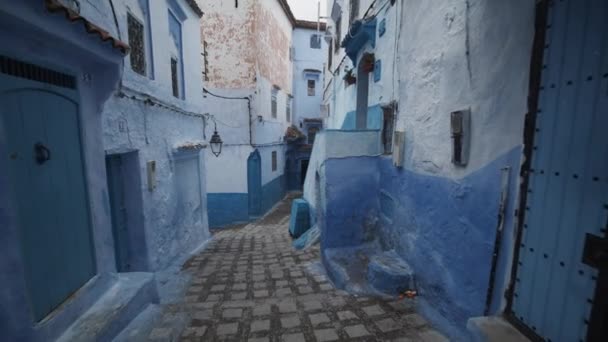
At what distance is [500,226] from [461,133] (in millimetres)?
975

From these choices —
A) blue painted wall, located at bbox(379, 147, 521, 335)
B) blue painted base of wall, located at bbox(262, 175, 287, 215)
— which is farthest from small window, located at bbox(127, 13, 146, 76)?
blue painted base of wall, located at bbox(262, 175, 287, 215)

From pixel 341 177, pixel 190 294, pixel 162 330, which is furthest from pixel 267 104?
pixel 162 330

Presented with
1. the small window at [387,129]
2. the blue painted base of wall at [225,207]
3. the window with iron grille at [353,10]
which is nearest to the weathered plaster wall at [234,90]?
the blue painted base of wall at [225,207]

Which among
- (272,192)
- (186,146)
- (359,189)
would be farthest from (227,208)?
(359,189)

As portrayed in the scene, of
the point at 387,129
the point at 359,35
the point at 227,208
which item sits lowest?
the point at 227,208

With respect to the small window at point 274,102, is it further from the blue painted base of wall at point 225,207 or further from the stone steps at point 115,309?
the stone steps at point 115,309

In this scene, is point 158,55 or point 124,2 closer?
point 124,2

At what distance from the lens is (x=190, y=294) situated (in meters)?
4.28

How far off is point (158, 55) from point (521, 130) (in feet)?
19.5

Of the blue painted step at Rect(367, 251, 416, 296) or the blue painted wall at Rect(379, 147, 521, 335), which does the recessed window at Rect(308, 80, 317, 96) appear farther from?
the blue painted step at Rect(367, 251, 416, 296)

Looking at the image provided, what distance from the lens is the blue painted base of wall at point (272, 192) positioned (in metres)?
14.7

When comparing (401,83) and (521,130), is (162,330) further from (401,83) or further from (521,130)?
(401,83)

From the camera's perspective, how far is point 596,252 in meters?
1.57

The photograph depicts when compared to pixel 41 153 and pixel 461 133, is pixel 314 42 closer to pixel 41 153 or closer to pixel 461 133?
pixel 461 133
